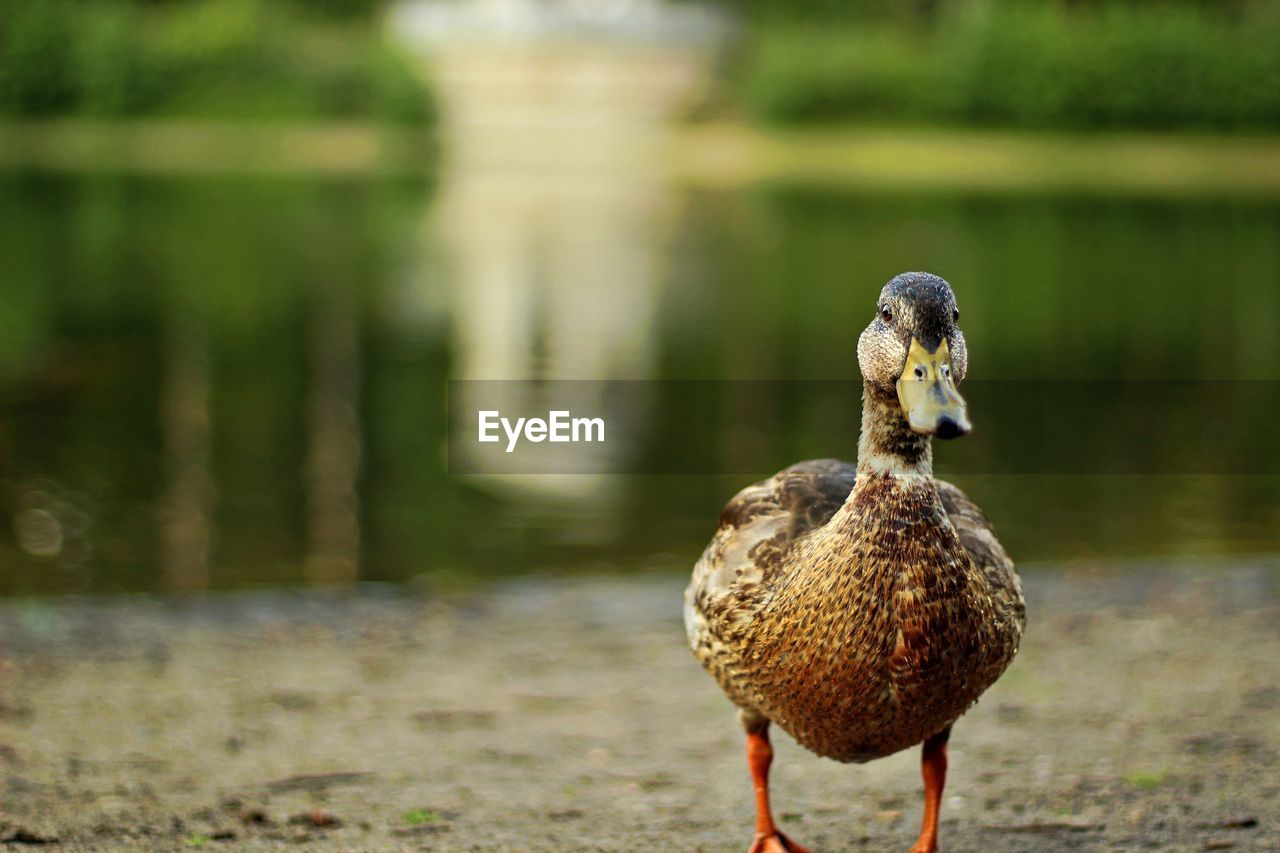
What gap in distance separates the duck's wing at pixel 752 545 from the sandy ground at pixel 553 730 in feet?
2.47

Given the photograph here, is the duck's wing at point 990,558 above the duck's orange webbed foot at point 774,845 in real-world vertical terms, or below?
above

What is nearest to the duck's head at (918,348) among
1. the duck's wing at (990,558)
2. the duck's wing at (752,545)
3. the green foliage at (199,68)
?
the duck's wing at (990,558)

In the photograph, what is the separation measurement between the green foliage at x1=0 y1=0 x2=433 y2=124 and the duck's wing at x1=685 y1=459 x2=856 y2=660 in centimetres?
4952

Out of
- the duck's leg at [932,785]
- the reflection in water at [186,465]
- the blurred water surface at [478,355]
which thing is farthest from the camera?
the blurred water surface at [478,355]

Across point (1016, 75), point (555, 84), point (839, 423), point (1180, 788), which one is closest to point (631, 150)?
point (555, 84)

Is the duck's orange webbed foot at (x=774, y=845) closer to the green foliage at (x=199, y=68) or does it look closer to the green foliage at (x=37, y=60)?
the green foliage at (x=199, y=68)

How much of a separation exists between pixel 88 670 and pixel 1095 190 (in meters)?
43.1

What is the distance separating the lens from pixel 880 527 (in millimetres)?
3939

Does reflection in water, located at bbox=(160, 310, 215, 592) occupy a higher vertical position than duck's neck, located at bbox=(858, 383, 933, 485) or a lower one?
lower

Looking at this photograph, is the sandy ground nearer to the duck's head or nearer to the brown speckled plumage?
the brown speckled plumage

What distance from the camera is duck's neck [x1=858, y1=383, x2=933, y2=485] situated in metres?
3.89

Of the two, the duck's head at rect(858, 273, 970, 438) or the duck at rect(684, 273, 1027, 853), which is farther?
the duck at rect(684, 273, 1027, 853)

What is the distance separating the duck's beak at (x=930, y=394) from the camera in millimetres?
3498

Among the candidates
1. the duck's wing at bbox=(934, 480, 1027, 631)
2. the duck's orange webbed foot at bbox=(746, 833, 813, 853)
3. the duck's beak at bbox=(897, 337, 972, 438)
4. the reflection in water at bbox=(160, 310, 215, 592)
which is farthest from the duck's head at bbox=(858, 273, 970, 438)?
the reflection in water at bbox=(160, 310, 215, 592)
